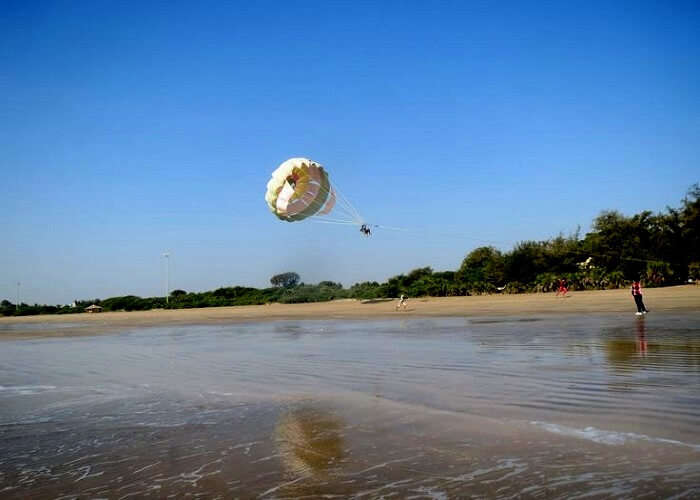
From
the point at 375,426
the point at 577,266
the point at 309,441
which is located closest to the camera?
the point at 309,441

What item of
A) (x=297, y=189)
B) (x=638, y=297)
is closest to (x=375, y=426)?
(x=638, y=297)

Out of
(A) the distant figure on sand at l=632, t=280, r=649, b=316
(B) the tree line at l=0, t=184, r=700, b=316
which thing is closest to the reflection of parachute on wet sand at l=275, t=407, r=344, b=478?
(A) the distant figure on sand at l=632, t=280, r=649, b=316

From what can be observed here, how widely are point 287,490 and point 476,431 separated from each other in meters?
2.01

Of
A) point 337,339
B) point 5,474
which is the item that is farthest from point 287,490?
point 337,339

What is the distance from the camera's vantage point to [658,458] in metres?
4.02

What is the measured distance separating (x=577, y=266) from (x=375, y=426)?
3618 centimetres

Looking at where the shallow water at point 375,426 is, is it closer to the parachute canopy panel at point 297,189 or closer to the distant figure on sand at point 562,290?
the parachute canopy panel at point 297,189

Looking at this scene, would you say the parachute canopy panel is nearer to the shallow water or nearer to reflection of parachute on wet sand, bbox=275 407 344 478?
the shallow water

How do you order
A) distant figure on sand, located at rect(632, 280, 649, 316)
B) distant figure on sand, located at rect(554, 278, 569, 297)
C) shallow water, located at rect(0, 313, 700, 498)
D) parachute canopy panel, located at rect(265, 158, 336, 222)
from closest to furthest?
shallow water, located at rect(0, 313, 700, 498) → distant figure on sand, located at rect(632, 280, 649, 316) → parachute canopy panel, located at rect(265, 158, 336, 222) → distant figure on sand, located at rect(554, 278, 569, 297)

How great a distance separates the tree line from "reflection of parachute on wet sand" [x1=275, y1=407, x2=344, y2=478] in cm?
2544

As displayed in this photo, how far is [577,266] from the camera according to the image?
126 ft

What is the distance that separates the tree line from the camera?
31562 mm

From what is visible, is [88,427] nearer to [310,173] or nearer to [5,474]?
[5,474]

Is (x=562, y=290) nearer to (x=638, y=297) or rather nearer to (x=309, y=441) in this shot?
→ (x=638, y=297)
